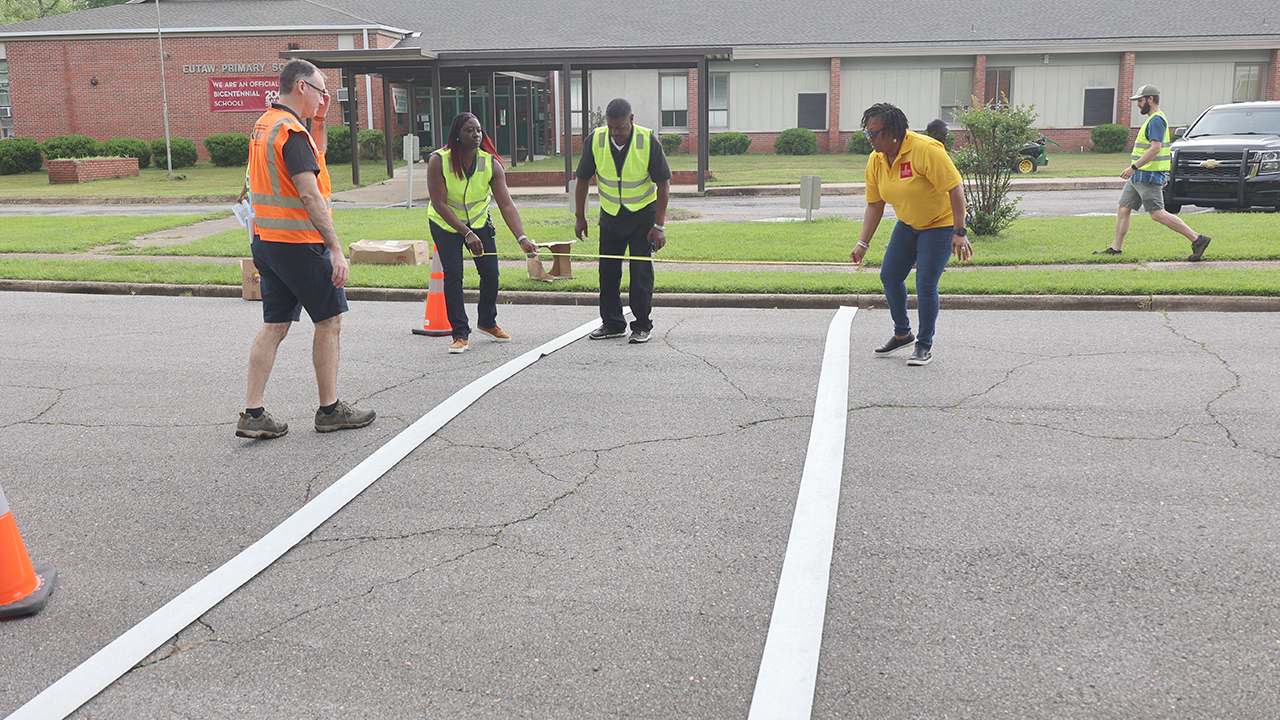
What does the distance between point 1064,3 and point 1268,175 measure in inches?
970

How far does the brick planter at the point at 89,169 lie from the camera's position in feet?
101

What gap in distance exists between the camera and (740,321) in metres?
9.41

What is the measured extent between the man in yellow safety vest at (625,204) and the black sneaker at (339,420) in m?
2.79

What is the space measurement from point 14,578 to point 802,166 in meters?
30.4

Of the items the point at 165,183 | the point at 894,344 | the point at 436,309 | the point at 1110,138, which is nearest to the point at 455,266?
the point at 436,309

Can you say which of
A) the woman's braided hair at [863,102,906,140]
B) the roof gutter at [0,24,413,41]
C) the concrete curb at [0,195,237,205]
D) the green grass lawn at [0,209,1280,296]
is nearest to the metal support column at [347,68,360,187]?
the concrete curb at [0,195,237,205]

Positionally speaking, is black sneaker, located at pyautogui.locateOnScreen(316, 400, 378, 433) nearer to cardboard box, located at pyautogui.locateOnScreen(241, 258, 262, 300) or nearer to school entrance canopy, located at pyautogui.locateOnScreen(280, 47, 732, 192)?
cardboard box, located at pyautogui.locateOnScreen(241, 258, 262, 300)

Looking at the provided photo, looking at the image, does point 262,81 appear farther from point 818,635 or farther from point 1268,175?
point 818,635

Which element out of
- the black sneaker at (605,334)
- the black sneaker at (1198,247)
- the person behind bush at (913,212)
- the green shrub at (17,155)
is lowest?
the black sneaker at (605,334)

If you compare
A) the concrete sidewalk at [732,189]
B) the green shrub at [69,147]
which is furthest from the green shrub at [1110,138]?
the green shrub at [69,147]

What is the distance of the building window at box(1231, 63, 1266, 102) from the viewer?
36656 millimetres

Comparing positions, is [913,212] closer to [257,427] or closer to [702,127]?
[257,427]

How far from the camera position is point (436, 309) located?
8734 millimetres

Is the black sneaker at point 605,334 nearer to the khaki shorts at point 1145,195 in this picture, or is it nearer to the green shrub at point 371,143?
the khaki shorts at point 1145,195
